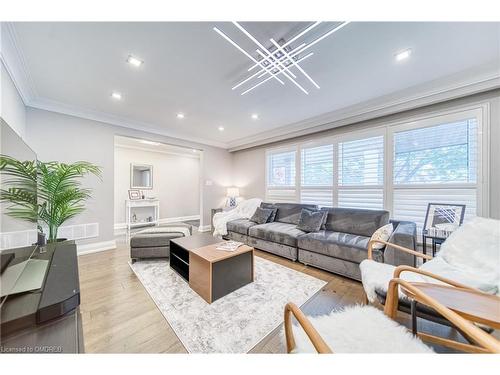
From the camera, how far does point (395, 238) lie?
2.01 metres

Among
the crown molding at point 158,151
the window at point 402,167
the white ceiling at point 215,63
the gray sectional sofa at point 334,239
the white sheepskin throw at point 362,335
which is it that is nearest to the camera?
the white sheepskin throw at point 362,335

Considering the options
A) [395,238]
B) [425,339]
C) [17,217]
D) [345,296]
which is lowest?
[345,296]

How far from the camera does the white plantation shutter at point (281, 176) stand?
14.2 ft

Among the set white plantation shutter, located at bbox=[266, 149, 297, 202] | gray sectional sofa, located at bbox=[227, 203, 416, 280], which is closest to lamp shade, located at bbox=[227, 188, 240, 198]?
white plantation shutter, located at bbox=[266, 149, 297, 202]

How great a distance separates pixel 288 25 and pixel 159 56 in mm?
1284

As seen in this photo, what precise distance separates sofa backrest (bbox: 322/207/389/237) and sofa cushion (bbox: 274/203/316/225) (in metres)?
0.44

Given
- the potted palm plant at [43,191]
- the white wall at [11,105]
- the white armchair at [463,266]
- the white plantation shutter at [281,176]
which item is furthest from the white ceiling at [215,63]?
the white armchair at [463,266]

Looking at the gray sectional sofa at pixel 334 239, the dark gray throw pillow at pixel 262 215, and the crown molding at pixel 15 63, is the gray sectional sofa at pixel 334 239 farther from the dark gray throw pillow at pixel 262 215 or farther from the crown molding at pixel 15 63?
the crown molding at pixel 15 63

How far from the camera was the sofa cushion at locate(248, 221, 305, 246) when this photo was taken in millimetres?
2896

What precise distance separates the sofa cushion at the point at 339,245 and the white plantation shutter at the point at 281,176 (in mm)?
1619

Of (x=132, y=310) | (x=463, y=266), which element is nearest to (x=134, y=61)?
(x=132, y=310)

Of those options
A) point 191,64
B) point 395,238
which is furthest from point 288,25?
point 395,238
